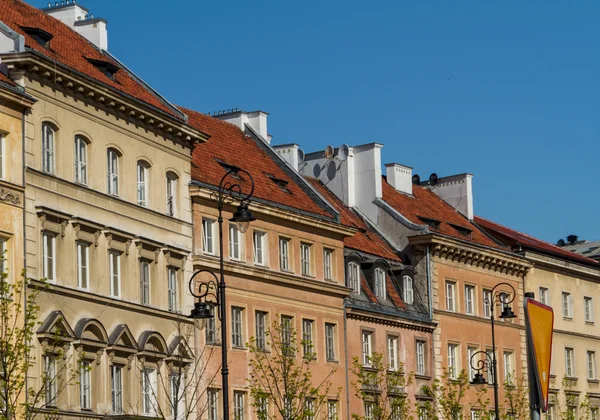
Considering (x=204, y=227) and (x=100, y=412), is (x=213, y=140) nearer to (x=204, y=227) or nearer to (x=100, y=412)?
(x=204, y=227)

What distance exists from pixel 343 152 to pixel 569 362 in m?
17.1

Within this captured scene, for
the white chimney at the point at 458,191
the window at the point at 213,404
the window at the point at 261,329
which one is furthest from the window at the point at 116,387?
the white chimney at the point at 458,191

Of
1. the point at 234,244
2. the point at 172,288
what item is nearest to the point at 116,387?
the point at 172,288

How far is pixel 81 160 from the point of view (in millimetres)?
46344

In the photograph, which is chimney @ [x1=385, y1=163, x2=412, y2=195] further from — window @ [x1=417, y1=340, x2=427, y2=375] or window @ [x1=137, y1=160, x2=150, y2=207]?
window @ [x1=137, y1=160, x2=150, y2=207]

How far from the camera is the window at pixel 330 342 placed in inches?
2335

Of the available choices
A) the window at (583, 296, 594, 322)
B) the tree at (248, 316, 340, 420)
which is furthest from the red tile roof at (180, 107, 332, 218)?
the window at (583, 296, 594, 322)

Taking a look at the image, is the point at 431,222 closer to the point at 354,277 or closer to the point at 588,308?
the point at 354,277

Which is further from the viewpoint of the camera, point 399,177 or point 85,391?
point 399,177

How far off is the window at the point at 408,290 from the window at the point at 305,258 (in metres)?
8.24

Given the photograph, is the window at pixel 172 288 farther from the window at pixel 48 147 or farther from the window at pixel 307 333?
the window at pixel 307 333

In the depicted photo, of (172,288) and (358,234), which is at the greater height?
(358,234)

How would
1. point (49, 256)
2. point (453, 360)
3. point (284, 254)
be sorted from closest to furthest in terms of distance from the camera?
point (49, 256) < point (284, 254) < point (453, 360)

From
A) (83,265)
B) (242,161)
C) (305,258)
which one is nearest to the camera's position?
(83,265)
